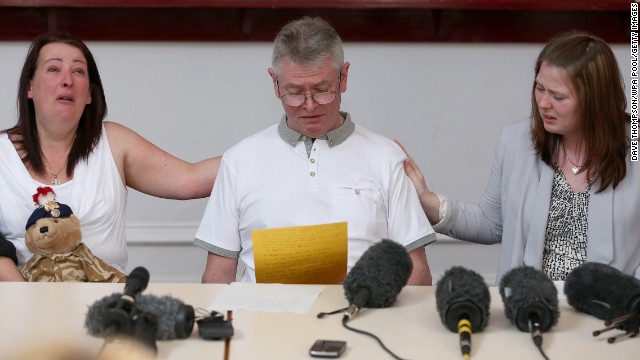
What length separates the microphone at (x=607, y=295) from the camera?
204cm

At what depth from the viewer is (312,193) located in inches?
110

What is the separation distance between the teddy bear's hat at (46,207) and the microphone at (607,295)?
61.4 inches

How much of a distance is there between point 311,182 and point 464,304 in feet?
3.02

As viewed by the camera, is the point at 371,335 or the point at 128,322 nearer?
the point at 128,322

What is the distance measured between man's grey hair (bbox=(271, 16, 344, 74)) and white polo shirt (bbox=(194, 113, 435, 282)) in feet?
0.82

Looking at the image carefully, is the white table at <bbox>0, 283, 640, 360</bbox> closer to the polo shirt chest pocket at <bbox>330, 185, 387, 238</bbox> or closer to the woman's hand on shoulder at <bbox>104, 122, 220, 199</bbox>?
A: the polo shirt chest pocket at <bbox>330, 185, 387, 238</bbox>

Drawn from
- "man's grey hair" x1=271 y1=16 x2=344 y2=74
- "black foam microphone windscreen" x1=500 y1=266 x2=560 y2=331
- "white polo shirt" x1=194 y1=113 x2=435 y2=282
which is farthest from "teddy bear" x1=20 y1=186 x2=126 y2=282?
"black foam microphone windscreen" x1=500 y1=266 x2=560 y2=331

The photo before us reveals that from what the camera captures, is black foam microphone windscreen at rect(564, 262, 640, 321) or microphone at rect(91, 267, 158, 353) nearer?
microphone at rect(91, 267, 158, 353)

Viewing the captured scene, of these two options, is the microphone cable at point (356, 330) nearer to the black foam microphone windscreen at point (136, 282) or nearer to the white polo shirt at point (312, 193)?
the black foam microphone windscreen at point (136, 282)

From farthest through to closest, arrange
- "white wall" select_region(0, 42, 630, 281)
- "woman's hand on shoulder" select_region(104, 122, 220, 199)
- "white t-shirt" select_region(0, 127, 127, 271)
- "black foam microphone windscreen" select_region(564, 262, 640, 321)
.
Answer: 1. "white wall" select_region(0, 42, 630, 281)
2. "woman's hand on shoulder" select_region(104, 122, 220, 199)
3. "white t-shirt" select_region(0, 127, 127, 271)
4. "black foam microphone windscreen" select_region(564, 262, 640, 321)

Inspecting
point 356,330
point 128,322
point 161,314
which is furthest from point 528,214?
point 128,322

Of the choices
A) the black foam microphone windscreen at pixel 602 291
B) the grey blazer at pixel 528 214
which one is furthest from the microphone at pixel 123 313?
the grey blazer at pixel 528 214

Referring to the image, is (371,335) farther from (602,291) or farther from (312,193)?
(312,193)

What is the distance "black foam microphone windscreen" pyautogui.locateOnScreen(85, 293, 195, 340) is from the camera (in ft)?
6.35
